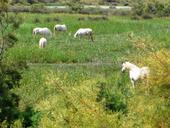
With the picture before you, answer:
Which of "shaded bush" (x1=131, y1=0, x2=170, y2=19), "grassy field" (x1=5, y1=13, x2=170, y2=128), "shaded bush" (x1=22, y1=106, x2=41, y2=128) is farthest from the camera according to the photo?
"shaded bush" (x1=131, y1=0, x2=170, y2=19)

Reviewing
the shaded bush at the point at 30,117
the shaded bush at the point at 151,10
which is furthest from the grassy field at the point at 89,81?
the shaded bush at the point at 151,10

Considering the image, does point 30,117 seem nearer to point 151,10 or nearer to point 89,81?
point 89,81

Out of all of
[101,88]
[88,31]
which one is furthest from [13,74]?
[88,31]

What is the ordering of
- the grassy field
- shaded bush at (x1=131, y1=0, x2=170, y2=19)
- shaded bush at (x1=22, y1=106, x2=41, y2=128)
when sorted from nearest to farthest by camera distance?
the grassy field
shaded bush at (x1=22, y1=106, x2=41, y2=128)
shaded bush at (x1=131, y1=0, x2=170, y2=19)

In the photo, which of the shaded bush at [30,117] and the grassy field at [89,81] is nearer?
the grassy field at [89,81]

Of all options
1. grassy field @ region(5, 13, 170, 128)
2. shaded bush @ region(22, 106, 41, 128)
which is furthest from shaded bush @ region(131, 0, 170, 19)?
shaded bush @ region(22, 106, 41, 128)

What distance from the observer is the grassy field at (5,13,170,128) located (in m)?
5.16

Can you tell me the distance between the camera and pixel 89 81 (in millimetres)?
10305

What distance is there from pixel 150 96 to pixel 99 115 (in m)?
0.48

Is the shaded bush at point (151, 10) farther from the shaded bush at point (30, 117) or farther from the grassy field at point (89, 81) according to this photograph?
the shaded bush at point (30, 117)

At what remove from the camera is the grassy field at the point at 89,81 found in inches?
203

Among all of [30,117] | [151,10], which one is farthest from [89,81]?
[151,10]

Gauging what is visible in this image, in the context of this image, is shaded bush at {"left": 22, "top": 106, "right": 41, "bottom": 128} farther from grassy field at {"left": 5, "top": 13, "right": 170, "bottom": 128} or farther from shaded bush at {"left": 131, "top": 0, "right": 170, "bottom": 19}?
shaded bush at {"left": 131, "top": 0, "right": 170, "bottom": 19}

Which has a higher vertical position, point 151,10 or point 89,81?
point 89,81
